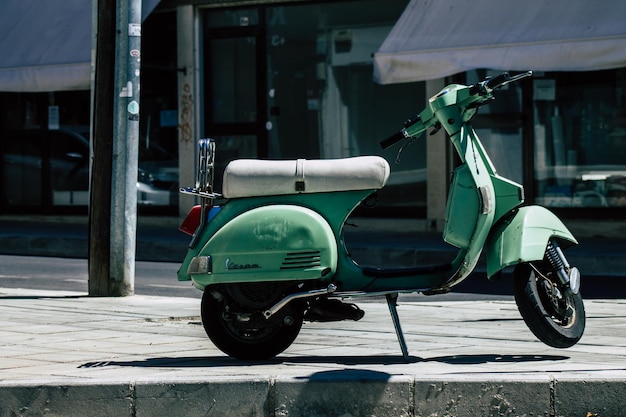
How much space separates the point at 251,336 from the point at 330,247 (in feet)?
2.03

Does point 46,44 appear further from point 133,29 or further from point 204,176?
point 204,176

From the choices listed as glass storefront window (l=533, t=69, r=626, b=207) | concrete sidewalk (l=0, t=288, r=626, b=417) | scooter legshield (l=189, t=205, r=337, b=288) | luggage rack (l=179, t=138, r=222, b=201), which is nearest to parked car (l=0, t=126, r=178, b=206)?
glass storefront window (l=533, t=69, r=626, b=207)

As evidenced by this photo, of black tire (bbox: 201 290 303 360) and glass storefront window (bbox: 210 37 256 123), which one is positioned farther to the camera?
glass storefront window (bbox: 210 37 256 123)

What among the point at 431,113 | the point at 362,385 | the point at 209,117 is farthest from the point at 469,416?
the point at 209,117

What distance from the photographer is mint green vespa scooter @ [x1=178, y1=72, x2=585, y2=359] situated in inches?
261

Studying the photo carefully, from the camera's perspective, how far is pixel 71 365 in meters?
6.64

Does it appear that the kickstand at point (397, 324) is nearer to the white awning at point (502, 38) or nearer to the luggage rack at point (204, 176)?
the luggage rack at point (204, 176)

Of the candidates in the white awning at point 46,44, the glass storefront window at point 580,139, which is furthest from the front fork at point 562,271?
→ the white awning at point 46,44

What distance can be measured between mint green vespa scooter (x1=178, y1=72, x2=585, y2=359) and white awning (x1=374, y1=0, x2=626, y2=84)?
24.8 feet

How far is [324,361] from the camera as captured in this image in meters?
6.69

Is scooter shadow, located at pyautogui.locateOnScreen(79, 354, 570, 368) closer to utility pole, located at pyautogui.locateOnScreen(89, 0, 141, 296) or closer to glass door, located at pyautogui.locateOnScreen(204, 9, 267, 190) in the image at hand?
utility pole, located at pyautogui.locateOnScreen(89, 0, 141, 296)

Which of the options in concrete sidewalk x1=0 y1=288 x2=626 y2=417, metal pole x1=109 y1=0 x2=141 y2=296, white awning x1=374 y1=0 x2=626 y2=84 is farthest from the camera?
white awning x1=374 y1=0 x2=626 y2=84

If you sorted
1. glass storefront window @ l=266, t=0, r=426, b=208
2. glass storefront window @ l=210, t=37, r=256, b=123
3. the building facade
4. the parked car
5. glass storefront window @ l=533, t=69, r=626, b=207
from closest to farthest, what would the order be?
glass storefront window @ l=533, t=69, r=626, b=207 < the building facade < glass storefront window @ l=266, t=0, r=426, b=208 < glass storefront window @ l=210, t=37, r=256, b=123 < the parked car

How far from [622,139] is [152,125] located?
676cm
